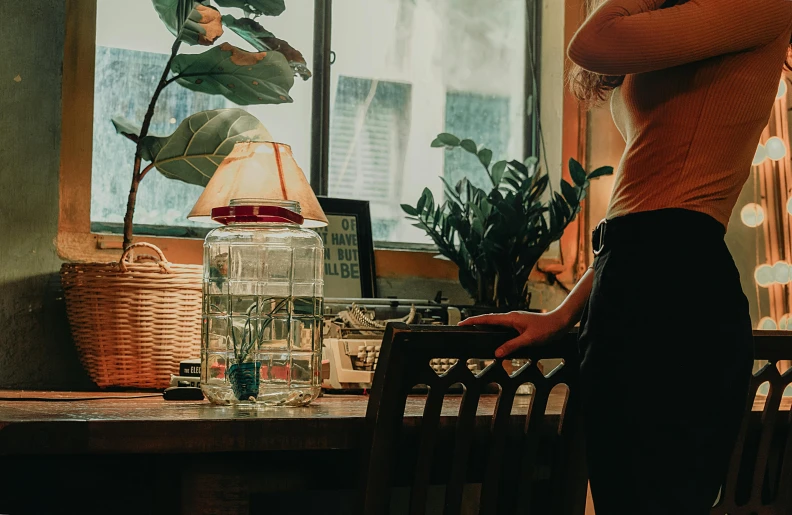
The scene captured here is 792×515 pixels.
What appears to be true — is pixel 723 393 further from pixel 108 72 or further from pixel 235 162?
pixel 108 72

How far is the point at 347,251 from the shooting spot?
95.7 inches

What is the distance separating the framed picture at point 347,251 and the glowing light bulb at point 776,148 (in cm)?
126

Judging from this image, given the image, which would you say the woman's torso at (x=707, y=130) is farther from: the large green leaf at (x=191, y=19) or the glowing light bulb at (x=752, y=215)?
the glowing light bulb at (x=752, y=215)

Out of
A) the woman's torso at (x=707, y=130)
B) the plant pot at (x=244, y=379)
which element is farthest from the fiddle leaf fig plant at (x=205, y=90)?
the woman's torso at (x=707, y=130)

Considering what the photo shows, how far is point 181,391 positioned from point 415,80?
1502 millimetres

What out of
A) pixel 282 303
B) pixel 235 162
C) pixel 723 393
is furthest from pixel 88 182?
pixel 723 393

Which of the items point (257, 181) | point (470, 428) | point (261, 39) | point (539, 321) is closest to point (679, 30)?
point (539, 321)

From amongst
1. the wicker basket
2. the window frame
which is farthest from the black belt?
the window frame

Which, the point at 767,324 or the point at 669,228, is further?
the point at 767,324

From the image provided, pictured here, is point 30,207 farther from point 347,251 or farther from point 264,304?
A: point 264,304

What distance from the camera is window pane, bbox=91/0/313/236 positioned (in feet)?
7.64

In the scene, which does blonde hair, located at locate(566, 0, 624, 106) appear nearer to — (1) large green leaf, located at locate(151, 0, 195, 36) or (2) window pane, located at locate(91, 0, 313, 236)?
(1) large green leaf, located at locate(151, 0, 195, 36)

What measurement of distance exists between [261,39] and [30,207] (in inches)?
29.3

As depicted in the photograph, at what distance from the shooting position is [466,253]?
242cm
